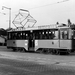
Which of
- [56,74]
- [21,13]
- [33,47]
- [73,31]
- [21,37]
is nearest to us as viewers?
[56,74]

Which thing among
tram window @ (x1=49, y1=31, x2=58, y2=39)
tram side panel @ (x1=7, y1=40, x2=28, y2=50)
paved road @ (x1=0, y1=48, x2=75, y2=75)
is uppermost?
tram window @ (x1=49, y1=31, x2=58, y2=39)

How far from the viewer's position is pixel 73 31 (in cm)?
1980

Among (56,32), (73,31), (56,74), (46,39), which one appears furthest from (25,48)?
(56,74)

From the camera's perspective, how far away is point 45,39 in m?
22.0

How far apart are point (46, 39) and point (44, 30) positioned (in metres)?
1.19

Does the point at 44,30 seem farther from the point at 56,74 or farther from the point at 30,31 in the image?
the point at 56,74

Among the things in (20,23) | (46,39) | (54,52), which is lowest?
(54,52)

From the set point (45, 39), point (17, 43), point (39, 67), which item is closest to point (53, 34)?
point (45, 39)

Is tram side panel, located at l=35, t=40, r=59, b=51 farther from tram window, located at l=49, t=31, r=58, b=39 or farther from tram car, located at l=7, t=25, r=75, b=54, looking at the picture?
tram window, located at l=49, t=31, r=58, b=39

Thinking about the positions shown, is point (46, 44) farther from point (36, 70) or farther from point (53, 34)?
point (36, 70)

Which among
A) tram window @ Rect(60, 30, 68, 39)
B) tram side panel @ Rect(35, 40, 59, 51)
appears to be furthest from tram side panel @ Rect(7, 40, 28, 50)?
tram window @ Rect(60, 30, 68, 39)

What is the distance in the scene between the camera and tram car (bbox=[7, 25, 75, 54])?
1984 cm

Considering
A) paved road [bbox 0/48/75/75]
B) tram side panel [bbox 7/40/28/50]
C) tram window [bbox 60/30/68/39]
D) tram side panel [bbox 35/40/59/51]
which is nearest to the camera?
paved road [bbox 0/48/75/75]

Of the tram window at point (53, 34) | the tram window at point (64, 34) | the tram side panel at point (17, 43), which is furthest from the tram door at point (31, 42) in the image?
the tram window at point (64, 34)
